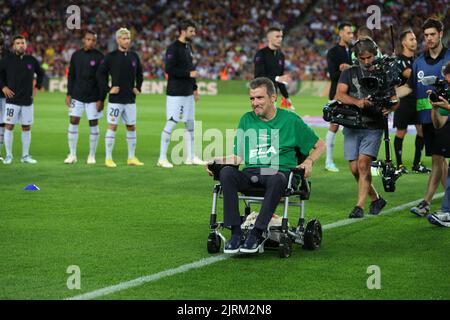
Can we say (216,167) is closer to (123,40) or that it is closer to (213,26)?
(123,40)

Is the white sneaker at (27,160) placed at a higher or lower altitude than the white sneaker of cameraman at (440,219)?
higher

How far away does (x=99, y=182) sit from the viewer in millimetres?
14109

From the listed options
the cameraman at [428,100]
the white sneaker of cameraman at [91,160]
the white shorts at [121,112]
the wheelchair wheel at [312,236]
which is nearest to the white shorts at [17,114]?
the white sneaker of cameraman at [91,160]

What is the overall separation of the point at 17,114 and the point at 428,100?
8197mm

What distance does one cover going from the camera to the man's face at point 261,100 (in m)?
8.67

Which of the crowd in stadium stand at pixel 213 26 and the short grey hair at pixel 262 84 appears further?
the crowd in stadium stand at pixel 213 26

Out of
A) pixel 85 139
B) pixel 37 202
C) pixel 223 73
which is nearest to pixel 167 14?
pixel 223 73

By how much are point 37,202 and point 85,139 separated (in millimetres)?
10598

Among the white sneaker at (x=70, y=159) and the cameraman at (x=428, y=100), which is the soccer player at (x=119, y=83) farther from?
the cameraman at (x=428, y=100)

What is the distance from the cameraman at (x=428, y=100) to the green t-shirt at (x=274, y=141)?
2.42 metres

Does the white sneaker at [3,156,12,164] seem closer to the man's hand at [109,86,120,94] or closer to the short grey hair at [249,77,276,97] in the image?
the man's hand at [109,86,120,94]

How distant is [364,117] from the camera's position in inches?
427

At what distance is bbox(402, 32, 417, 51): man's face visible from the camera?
591 inches

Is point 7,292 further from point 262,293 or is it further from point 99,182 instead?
point 99,182
